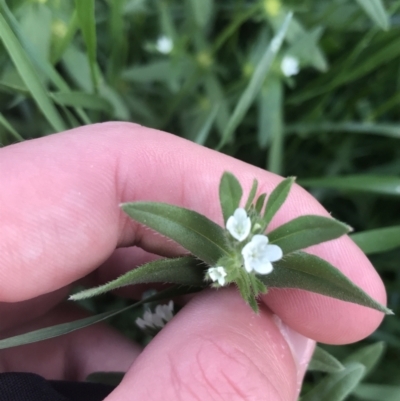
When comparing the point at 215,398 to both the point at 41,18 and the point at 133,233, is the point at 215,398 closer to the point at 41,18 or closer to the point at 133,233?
the point at 133,233

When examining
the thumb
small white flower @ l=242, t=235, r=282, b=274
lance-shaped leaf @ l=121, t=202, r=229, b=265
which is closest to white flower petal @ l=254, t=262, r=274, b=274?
A: small white flower @ l=242, t=235, r=282, b=274

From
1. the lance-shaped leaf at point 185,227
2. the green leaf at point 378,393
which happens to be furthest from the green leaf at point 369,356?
the lance-shaped leaf at point 185,227

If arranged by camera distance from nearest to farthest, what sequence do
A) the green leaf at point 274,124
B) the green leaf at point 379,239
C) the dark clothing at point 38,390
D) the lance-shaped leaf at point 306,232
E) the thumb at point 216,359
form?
the lance-shaped leaf at point 306,232
the thumb at point 216,359
the dark clothing at point 38,390
the green leaf at point 379,239
the green leaf at point 274,124

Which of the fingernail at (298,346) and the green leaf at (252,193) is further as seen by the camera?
the fingernail at (298,346)

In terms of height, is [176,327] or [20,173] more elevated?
[20,173]

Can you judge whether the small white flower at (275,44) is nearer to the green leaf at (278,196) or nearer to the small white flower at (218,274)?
the green leaf at (278,196)

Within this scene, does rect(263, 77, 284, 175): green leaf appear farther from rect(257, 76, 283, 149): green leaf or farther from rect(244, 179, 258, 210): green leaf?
rect(244, 179, 258, 210): green leaf

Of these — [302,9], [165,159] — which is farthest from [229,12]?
[165,159]
